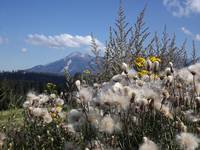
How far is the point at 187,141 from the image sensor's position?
8.50 feet

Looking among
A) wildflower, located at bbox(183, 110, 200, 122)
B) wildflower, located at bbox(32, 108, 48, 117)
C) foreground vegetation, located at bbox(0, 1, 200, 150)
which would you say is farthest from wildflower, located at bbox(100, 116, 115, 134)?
wildflower, located at bbox(32, 108, 48, 117)

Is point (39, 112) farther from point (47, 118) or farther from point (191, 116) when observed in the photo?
point (191, 116)

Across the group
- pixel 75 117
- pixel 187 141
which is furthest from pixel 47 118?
pixel 187 141

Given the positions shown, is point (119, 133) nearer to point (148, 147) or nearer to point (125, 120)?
point (125, 120)

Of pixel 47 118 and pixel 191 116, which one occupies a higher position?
pixel 191 116

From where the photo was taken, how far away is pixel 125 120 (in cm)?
301

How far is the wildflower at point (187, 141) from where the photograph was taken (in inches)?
102

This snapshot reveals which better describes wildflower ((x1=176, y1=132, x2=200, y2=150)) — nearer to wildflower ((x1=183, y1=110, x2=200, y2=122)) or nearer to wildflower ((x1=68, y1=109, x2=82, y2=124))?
→ wildflower ((x1=183, y1=110, x2=200, y2=122))

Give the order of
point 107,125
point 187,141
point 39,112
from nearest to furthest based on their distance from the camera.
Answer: point 187,141 < point 107,125 < point 39,112

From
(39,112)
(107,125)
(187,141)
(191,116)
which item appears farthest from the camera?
(39,112)

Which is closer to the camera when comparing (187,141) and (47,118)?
(187,141)

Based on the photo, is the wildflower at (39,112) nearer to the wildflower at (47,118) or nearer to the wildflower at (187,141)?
the wildflower at (47,118)

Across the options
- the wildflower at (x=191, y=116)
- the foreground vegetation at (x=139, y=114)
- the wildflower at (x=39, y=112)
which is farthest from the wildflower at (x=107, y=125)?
the wildflower at (x=39, y=112)

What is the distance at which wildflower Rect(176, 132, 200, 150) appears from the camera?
2584mm
